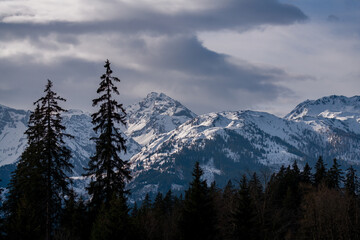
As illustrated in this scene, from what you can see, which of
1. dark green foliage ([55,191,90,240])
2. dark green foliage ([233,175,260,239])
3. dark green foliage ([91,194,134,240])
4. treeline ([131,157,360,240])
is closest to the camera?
dark green foliage ([91,194,134,240])

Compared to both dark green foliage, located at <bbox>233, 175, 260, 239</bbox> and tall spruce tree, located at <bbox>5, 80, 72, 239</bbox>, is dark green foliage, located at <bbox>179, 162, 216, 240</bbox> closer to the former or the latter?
dark green foliage, located at <bbox>233, 175, 260, 239</bbox>

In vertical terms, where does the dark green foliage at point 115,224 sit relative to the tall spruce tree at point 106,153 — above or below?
below

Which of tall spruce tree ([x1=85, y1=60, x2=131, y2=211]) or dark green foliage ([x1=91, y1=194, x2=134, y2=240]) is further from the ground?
tall spruce tree ([x1=85, y1=60, x2=131, y2=211])

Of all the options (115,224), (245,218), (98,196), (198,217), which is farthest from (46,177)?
(245,218)

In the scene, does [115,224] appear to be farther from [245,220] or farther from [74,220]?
[74,220]

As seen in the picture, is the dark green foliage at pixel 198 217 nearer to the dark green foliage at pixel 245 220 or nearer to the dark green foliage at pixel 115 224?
the dark green foliage at pixel 245 220

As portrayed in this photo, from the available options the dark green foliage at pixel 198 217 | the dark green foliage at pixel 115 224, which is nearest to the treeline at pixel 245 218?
the dark green foliage at pixel 198 217

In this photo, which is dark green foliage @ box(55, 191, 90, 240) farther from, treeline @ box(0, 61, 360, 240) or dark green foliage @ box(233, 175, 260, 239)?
dark green foliage @ box(233, 175, 260, 239)

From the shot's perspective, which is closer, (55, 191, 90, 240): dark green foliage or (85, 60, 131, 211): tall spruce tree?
(85, 60, 131, 211): tall spruce tree

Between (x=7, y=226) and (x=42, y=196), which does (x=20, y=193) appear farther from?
(x=42, y=196)

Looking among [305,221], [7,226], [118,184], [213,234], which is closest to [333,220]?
[305,221]

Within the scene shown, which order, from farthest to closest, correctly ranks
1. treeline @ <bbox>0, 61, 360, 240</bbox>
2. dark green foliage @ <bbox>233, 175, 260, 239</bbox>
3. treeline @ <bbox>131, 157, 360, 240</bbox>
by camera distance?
dark green foliage @ <bbox>233, 175, 260, 239</bbox> < treeline @ <bbox>131, 157, 360, 240</bbox> < treeline @ <bbox>0, 61, 360, 240</bbox>

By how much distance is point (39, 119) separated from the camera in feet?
135

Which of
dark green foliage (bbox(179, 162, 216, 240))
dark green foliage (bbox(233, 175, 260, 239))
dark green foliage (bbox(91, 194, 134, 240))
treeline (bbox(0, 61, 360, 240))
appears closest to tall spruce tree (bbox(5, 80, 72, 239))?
treeline (bbox(0, 61, 360, 240))
